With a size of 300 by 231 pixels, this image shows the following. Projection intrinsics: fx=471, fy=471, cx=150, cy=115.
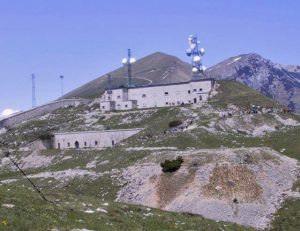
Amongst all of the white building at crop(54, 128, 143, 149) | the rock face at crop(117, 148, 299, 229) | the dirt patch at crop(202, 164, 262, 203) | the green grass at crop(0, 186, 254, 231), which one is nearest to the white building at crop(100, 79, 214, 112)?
the white building at crop(54, 128, 143, 149)

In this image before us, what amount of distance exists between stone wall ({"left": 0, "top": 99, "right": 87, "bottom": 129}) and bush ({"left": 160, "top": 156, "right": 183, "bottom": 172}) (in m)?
114

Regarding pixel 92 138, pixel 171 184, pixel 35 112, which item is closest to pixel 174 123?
pixel 92 138

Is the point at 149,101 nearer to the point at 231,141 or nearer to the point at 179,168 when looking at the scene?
the point at 231,141

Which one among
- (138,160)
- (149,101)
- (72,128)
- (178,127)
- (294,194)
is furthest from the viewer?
(149,101)

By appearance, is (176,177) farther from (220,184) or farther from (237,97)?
(237,97)

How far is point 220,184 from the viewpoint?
53.2 m

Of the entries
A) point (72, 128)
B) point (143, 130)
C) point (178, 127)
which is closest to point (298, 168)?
point (178, 127)

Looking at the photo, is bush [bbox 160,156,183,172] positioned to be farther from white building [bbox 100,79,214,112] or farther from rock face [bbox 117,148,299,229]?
white building [bbox 100,79,214,112]

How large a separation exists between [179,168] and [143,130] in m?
38.9

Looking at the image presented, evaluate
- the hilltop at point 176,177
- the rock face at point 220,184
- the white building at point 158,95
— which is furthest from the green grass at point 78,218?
the white building at point 158,95

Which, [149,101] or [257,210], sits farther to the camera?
[149,101]

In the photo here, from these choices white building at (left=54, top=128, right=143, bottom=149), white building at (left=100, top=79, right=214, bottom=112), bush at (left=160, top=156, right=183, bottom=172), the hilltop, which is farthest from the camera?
white building at (left=100, top=79, right=214, bottom=112)

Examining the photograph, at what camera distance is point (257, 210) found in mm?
49000

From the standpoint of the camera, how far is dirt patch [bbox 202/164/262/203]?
5125 cm
